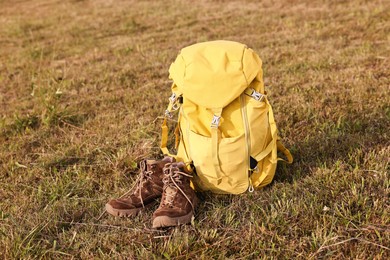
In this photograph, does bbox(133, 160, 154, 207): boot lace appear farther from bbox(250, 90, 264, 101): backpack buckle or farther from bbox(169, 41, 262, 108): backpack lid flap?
bbox(250, 90, 264, 101): backpack buckle

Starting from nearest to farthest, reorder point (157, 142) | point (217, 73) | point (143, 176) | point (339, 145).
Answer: point (217, 73) < point (143, 176) < point (339, 145) < point (157, 142)

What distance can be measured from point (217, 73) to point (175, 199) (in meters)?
0.91

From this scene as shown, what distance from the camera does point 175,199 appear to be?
2.87m

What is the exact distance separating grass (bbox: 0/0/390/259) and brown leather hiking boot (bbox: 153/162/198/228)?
88 mm

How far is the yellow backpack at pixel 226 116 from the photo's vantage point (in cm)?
285

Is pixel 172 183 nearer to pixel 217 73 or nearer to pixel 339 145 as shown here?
pixel 217 73

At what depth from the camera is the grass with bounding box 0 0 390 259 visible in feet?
8.55

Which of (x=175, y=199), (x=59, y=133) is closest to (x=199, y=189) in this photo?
(x=175, y=199)

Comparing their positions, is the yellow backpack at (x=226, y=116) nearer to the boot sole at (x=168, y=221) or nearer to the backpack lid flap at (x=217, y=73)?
the backpack lid flap at (x=217, y=73)

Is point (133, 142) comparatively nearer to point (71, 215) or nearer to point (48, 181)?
point (48, 181)

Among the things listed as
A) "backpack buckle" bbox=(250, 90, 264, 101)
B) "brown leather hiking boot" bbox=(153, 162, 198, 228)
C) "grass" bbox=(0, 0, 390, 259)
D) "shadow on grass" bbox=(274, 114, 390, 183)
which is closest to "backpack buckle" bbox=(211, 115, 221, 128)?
"backpack buckle" bbox=(250, 90, 264, 101)

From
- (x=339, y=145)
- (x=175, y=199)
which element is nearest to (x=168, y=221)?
(x=175, y=199)

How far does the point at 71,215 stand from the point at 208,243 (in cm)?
106

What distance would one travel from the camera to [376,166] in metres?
3.07
